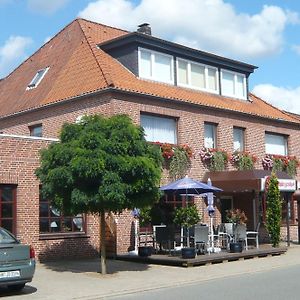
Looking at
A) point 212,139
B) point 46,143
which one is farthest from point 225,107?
point 46,143

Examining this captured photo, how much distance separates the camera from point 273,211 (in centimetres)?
2155

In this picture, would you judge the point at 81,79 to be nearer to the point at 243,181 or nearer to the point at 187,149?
the point at 187,149

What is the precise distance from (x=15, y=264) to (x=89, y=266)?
18.3ft

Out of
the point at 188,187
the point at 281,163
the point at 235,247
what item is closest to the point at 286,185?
the point at 281,163

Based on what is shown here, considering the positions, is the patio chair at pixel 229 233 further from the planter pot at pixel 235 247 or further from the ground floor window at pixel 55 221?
the ground floor window at pixel 55 221

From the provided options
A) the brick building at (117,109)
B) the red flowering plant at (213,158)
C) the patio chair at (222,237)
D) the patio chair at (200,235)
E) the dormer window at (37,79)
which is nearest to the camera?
the brick building at (117,109)

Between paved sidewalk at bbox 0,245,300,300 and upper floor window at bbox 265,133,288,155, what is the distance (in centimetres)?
881

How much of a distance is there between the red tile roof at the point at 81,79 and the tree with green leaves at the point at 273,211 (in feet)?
14.5

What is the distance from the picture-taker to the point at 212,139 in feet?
80.7

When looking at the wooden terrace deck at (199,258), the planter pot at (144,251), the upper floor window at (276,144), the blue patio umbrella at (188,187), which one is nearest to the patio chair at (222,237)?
the wooden terrace deck at (199,258)

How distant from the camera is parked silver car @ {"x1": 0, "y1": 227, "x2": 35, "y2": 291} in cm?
1143

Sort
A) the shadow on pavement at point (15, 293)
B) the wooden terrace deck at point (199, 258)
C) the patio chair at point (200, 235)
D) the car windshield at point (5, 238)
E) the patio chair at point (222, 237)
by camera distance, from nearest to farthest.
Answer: the shadow on pavement at point (15, 293) < the car windshield at point (5, 238) < the wooden terrace deck at point (199, 258) < the patio chair at point (200, 235) < the patio chair at point (222, 237)

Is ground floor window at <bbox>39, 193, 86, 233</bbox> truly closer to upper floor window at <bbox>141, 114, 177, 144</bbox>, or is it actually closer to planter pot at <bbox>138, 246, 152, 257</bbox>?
planter pot at <bbox>138, 246, 152, 257</bbox>

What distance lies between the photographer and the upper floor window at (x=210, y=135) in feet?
79.7
